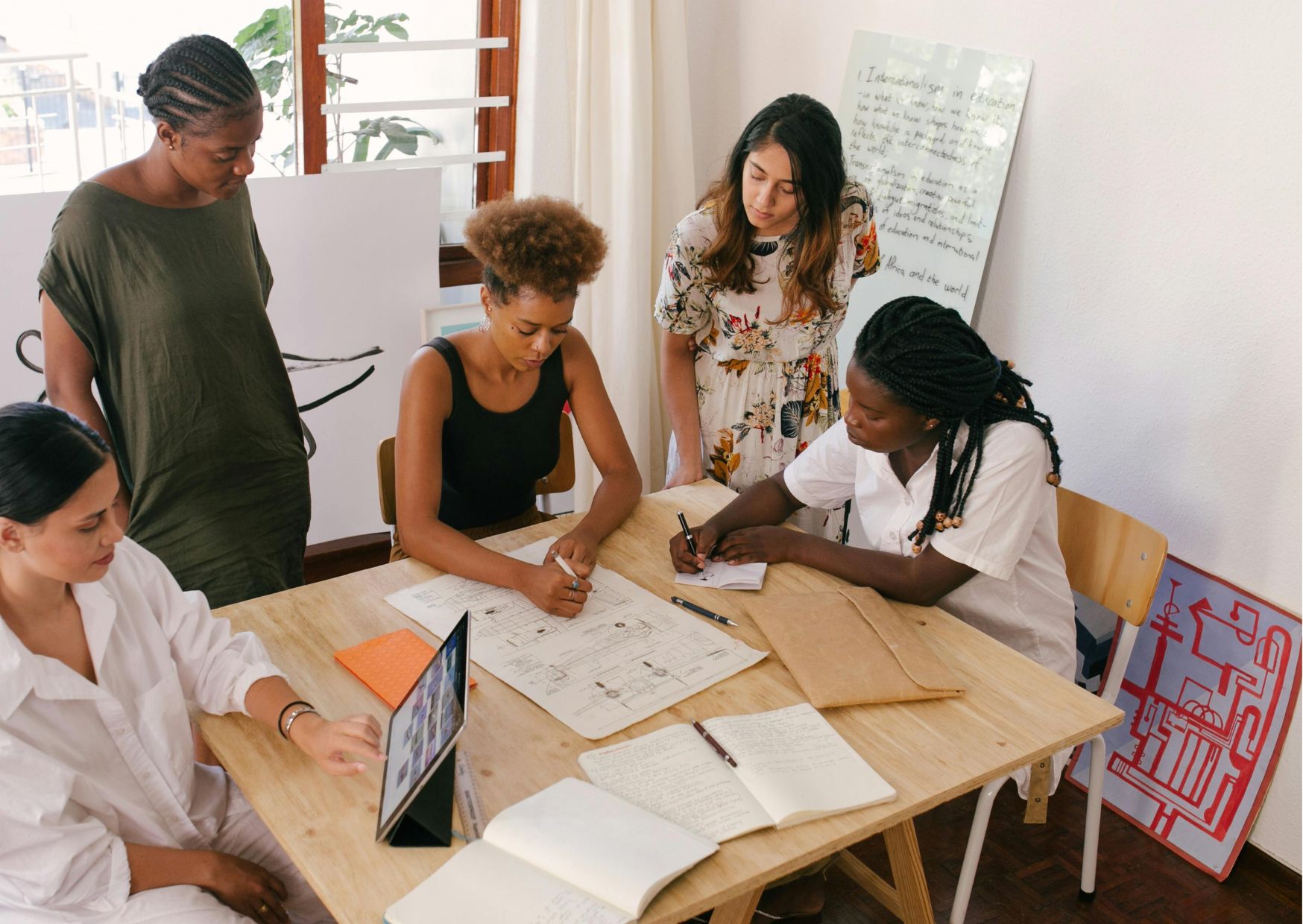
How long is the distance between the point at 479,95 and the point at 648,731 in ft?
8.21

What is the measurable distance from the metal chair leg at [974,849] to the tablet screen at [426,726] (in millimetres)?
1059

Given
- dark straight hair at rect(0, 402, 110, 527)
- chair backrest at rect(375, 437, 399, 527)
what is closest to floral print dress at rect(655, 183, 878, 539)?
chair backrest at rect(375, 437, 399, 527)

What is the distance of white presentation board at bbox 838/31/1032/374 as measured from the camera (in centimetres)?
272

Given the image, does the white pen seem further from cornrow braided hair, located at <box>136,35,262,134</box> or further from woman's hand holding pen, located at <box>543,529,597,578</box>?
cornrow braided hair, located at <box>136,35,262,134</box>

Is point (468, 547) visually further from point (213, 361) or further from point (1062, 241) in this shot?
point (1062, 241)

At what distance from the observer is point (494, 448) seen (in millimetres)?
2182

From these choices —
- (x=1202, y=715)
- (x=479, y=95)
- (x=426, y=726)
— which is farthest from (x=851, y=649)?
(x=479, y=95)

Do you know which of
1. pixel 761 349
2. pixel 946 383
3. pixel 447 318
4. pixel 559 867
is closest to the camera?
pixel 559 867

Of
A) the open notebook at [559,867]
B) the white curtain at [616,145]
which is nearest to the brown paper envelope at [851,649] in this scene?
the open notebook at [559,867]

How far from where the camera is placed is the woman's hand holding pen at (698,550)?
1957 millimetres

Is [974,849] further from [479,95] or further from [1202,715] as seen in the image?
[479,95]

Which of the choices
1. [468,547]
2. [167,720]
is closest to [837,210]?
[468,547]

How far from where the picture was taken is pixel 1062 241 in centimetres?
262

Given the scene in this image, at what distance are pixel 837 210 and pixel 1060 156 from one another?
2.08ft
